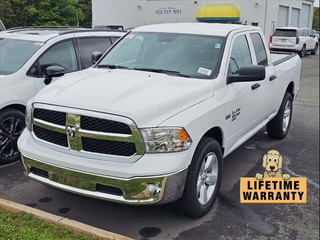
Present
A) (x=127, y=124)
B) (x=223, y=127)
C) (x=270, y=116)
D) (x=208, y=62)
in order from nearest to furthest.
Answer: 1. (x=127, y=124)
2. (x=223, y=127)
3. (x=208, y=62)
4. (x=270, y=116)

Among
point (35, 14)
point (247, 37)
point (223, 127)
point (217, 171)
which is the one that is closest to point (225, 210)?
point (217, 171)

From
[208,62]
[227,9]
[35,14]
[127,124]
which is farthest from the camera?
[227,9]

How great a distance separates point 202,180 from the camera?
394 cm

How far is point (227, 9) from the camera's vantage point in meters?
23.8

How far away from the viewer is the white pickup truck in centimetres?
338

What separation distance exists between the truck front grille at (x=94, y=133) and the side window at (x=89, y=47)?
103 inches

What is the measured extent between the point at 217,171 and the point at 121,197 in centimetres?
118

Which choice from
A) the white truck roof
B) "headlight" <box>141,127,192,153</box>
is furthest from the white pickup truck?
the white truck roof

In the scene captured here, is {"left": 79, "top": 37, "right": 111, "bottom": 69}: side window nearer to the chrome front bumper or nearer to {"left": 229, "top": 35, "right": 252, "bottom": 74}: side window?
{"left": 229, "top": 35, "right": 252, "bottom": 74}: side window

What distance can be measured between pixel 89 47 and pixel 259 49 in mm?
2579

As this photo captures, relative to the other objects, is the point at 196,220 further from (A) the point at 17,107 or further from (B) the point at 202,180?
(A) the point at 17,107

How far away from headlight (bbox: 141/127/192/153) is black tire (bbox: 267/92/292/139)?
136 inches

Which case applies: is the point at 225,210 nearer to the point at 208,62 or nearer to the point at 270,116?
the point at 208,62

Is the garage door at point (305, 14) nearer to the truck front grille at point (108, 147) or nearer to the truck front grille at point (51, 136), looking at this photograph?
the truck front grille at point (51, 136)
